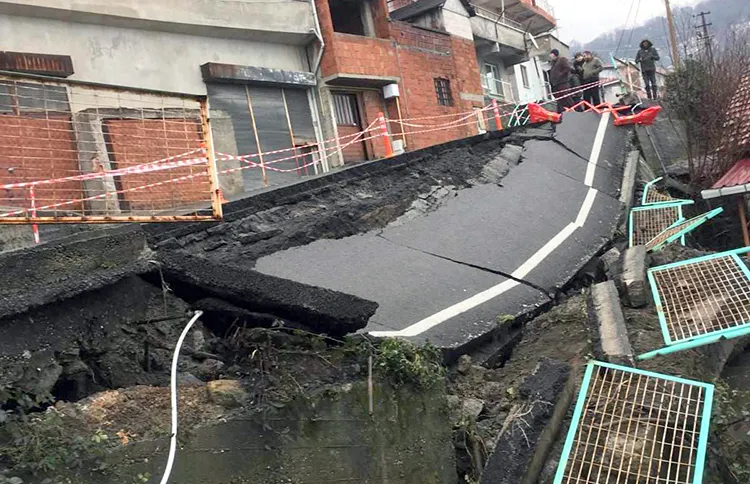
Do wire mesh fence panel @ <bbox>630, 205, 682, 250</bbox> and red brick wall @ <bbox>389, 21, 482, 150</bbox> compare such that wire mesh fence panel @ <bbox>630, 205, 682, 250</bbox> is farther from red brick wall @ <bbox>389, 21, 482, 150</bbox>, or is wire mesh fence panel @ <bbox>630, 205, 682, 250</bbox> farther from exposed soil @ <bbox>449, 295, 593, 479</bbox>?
red brick wall @ <bbox>389, 21, 482, 150</bbox>

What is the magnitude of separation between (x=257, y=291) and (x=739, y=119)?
12435mm

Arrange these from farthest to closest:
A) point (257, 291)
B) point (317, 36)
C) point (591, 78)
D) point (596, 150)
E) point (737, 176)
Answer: point (317, 36) → point (591, 78) → point (596, 150) → point (737, 176) → point (257, 291)

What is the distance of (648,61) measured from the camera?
1962 centimetres

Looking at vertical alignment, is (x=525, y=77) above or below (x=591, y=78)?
above

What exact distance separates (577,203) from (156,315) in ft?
25.4

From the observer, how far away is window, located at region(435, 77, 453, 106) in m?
23.5

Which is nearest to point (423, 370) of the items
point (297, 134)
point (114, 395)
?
point (114, 395)

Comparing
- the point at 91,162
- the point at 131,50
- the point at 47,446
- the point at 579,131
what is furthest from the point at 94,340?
the point at 131,50

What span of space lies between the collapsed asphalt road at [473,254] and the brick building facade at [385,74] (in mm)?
8106

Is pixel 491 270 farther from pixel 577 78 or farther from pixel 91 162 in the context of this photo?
pixel 577 78

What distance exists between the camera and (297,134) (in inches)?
736

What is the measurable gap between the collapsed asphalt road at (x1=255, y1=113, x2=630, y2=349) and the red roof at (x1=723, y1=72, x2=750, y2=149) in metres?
2.90

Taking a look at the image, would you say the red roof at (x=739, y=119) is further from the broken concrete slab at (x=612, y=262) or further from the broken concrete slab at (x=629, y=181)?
the broken concrete slab at (x=612, y=262)

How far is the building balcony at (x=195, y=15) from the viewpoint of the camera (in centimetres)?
1375
